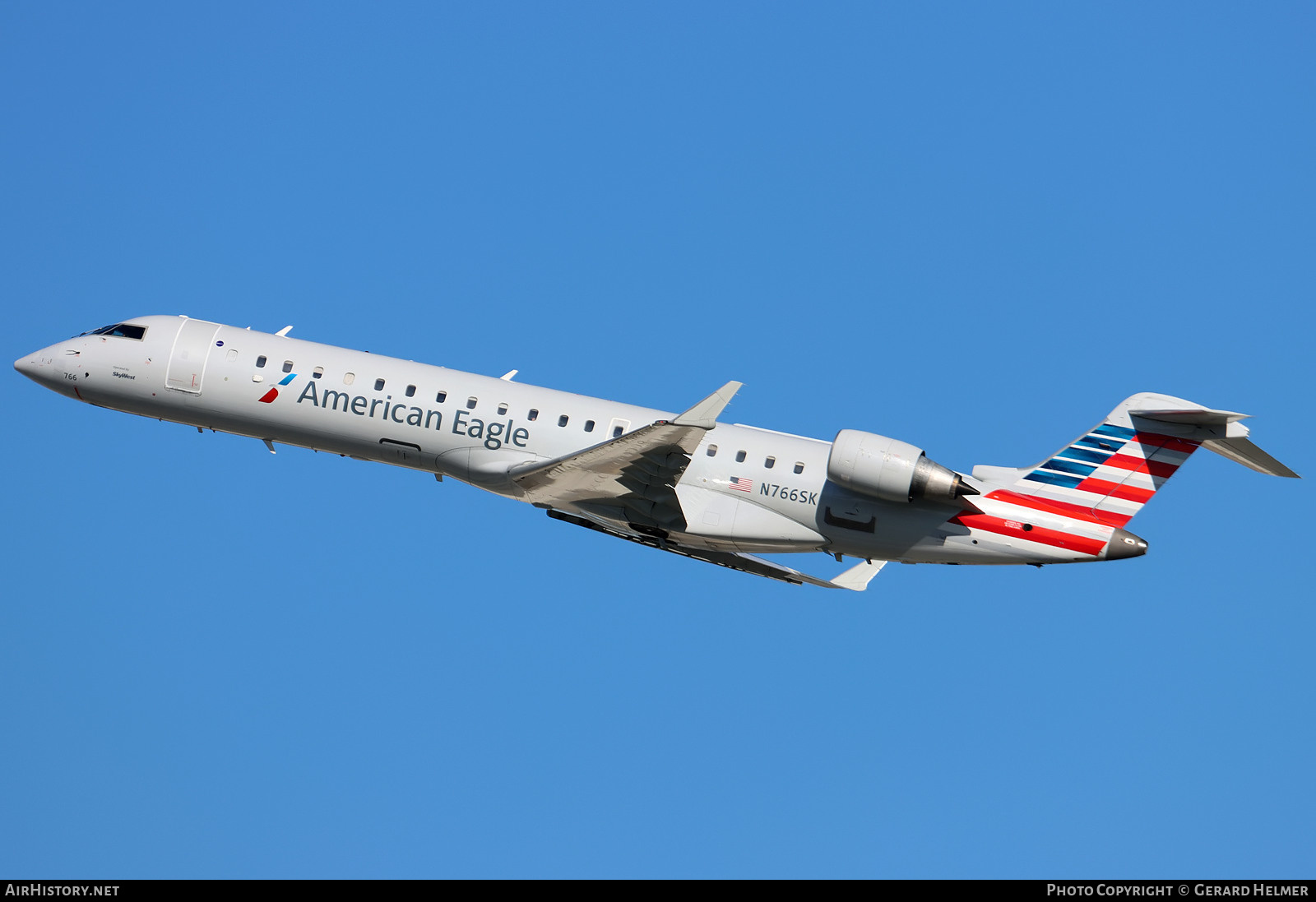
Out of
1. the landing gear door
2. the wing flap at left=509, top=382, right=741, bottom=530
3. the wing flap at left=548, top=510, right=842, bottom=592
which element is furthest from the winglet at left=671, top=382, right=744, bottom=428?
the landing gear door

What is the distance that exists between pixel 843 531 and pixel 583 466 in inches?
210

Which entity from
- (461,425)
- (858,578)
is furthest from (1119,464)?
(461,425)

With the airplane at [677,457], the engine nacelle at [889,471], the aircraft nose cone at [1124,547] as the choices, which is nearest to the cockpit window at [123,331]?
the airplane at [677,457]

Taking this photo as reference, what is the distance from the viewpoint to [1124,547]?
27344mm

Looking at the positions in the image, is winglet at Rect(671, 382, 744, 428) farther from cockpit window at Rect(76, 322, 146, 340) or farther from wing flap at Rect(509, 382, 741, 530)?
cockpit window at Rect(76, 322, 146, 340)

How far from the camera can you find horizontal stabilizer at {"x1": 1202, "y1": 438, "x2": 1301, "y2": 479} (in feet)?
86.6

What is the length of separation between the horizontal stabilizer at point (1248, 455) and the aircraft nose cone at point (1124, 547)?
228 cm

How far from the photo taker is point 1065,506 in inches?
1100

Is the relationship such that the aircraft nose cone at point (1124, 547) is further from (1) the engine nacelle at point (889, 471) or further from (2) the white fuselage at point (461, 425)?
(1) the engine nacelle at point (889, 471)

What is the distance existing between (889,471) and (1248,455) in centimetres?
672

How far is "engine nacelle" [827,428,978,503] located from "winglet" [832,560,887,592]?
3746 mm
